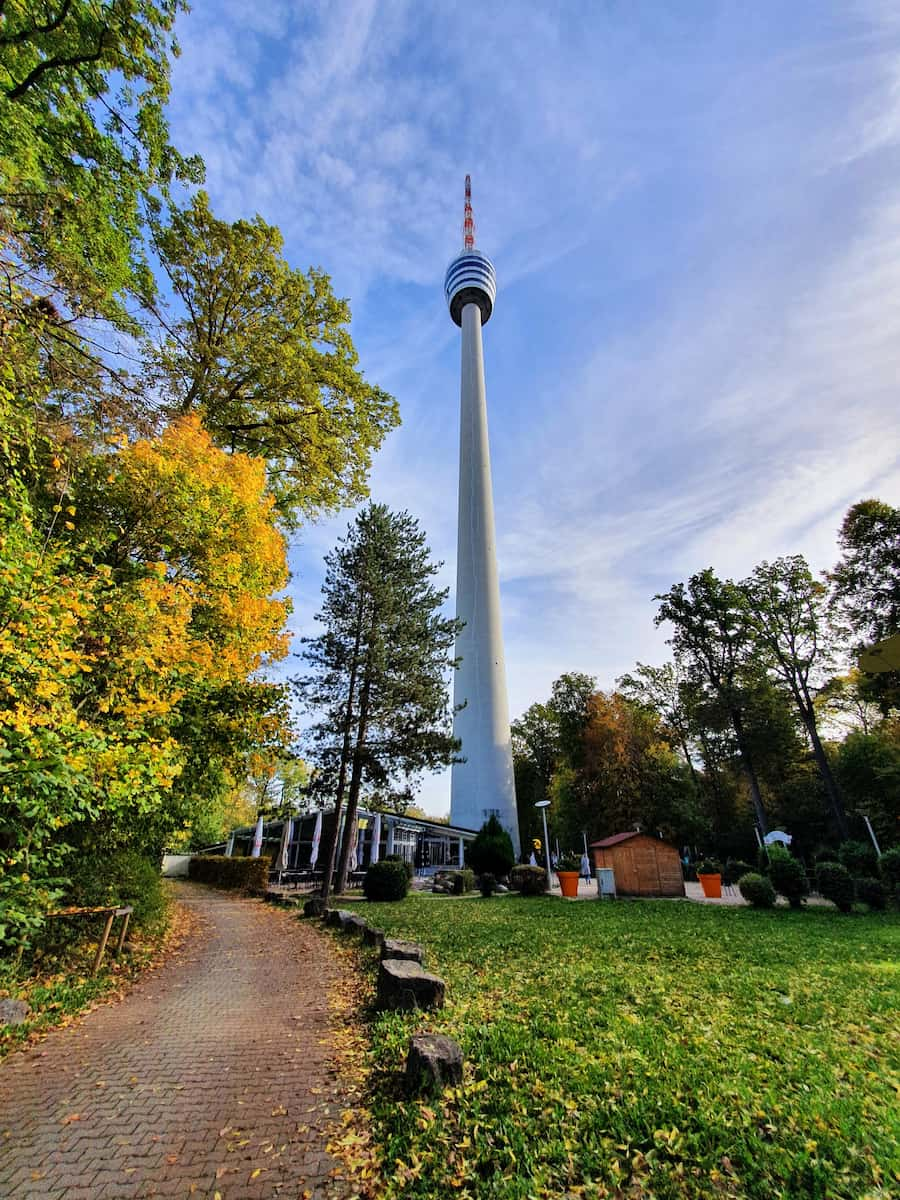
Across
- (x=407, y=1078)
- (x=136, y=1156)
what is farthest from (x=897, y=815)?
(x=136, y=1156)

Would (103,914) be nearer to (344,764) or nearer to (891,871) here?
(344,764)

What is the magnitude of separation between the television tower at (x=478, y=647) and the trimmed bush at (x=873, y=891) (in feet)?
53.2

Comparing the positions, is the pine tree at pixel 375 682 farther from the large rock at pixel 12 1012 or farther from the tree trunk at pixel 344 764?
the large rock at pixel 12 1012

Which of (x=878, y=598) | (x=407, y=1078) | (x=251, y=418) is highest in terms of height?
(x=878, y=598)

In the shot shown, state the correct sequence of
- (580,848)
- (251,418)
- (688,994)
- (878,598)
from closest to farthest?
(688,994) → (251,418) → (878,598) → (580,848)

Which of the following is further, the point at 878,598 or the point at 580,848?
the point at 580,848

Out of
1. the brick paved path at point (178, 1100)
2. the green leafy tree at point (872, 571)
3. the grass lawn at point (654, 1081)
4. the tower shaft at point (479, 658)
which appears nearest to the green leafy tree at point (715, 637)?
the green leafy tree at point (872, 571)

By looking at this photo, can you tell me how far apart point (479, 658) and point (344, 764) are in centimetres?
1608

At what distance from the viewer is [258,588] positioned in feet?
29.6

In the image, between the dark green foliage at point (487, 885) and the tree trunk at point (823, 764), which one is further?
the tree trunk at point (823, 764)

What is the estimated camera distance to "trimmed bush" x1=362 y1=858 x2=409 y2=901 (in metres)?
14.8

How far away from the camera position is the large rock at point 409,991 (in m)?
5.11

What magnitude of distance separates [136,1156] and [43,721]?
2.88 m

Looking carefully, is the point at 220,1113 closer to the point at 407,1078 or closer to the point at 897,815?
the point at 407,1078
